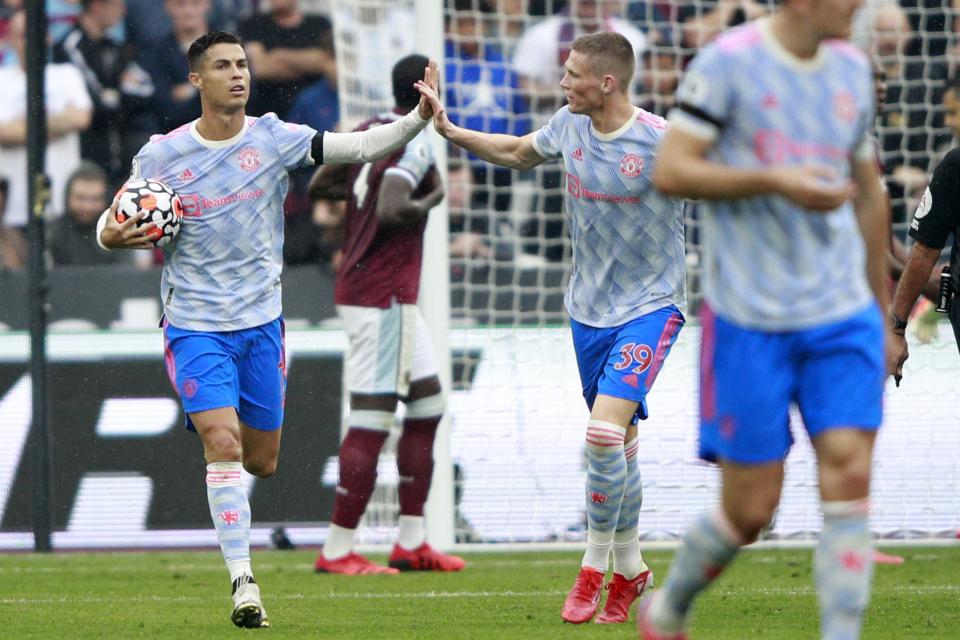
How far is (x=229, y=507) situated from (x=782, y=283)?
119 inches

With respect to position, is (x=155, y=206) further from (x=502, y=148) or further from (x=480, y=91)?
(x=480, y=91)

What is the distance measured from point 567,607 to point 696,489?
376 centimetres

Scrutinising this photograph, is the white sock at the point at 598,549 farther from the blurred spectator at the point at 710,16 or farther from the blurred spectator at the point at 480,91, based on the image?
the blurred spectator at the point at 710,16

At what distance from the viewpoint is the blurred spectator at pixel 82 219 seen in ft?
41.3

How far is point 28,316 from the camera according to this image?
10.4 meters

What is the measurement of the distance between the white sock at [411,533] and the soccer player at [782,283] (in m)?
4.91

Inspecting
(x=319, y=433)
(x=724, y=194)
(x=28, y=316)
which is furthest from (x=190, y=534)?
(x=724, y=194)

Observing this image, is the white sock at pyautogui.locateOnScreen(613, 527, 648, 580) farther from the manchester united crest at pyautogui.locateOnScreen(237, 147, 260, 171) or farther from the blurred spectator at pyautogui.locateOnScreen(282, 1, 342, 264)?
the blurred spectator at pyautogui.locateOnScreen(282, 1, 342, 264)

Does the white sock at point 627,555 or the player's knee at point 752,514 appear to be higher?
the player's knee at point 752,514

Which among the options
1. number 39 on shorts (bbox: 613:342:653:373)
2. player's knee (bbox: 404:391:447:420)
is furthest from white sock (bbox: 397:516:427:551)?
number 39 on shorts (bbox: 613:342:653:373)

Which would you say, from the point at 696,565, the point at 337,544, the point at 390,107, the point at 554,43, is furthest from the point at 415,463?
the point at 696,565

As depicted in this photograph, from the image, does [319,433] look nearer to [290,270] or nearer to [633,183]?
[290,270]

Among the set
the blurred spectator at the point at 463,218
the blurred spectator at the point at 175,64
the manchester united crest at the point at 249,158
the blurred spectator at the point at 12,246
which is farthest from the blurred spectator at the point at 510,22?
the manchester united crest at the point at 249,158

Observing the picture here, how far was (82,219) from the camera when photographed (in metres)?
12.7
